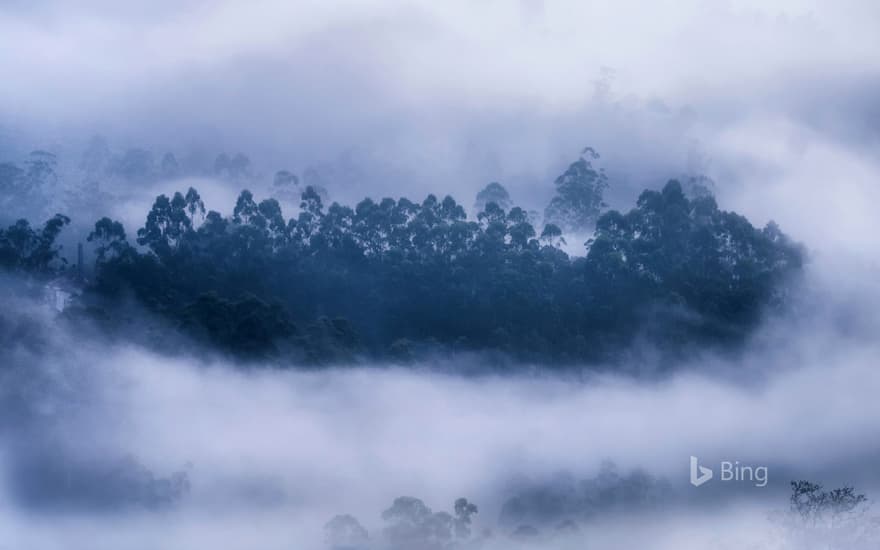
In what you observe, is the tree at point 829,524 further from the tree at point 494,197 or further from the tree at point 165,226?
the tree at point 494,197

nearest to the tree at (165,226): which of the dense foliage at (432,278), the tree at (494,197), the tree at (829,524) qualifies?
the dense foliage at (432,278)

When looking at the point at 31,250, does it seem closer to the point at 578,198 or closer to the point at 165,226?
the point at 165,226

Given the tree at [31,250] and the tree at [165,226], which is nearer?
the tree at [31,250]

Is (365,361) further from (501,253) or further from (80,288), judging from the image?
(80,288)

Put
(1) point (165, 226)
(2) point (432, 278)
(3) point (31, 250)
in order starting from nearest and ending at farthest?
(3) point (31, 250) < (2) point (432, 278) < (1) point (165, 226)

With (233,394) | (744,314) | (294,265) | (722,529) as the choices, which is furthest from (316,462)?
(744,314)

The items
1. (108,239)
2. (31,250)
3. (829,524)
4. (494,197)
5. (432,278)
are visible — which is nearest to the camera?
(829,524)

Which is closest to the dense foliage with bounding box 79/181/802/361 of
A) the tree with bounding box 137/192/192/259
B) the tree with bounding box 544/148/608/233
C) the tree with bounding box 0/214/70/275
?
the tree with bounding box 137/192/192/259

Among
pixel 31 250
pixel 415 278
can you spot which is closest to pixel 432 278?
pixel 415 278

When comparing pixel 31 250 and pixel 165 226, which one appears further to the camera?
pixel 165 226

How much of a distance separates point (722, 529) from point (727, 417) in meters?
11.0

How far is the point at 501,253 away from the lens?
173 ft

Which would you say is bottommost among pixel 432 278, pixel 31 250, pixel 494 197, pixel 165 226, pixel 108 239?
pixel 31 250

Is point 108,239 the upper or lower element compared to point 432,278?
upper
